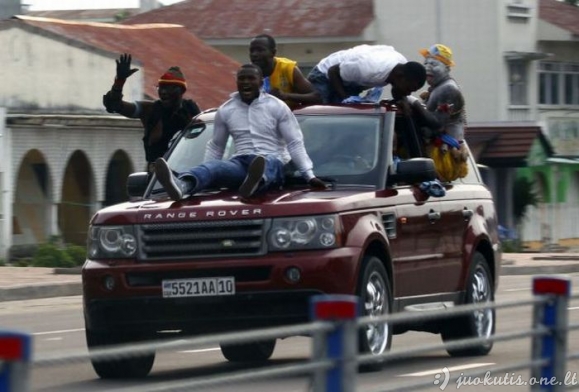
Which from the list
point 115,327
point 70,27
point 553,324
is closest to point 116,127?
point 70,27

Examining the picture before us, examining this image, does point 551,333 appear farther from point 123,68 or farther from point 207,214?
point 123,68

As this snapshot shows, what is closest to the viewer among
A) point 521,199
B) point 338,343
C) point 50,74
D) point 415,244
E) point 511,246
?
point 338,343

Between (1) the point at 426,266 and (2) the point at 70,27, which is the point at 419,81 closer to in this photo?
(1) the point at 426,266

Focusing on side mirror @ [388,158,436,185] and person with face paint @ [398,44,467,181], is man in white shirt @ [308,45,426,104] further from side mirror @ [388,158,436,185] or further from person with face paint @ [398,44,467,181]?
side mirror @ [388,158,436,185]

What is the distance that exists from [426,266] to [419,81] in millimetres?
1362

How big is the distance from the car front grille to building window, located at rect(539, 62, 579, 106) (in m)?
43.9

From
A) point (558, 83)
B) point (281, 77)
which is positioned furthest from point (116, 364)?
point (558, 83)

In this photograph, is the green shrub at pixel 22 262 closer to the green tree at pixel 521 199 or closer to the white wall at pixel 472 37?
the green tree at pixel 521 199

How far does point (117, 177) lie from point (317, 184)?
2660cm

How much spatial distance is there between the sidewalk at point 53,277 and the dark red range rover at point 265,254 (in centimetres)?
948

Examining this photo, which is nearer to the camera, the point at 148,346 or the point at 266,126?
the point at 148,346

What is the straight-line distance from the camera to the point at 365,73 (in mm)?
11703

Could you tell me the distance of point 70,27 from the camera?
38781 millimetres

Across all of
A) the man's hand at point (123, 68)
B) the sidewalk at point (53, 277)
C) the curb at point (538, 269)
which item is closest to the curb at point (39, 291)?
the sidewalk at point (53, 277)
